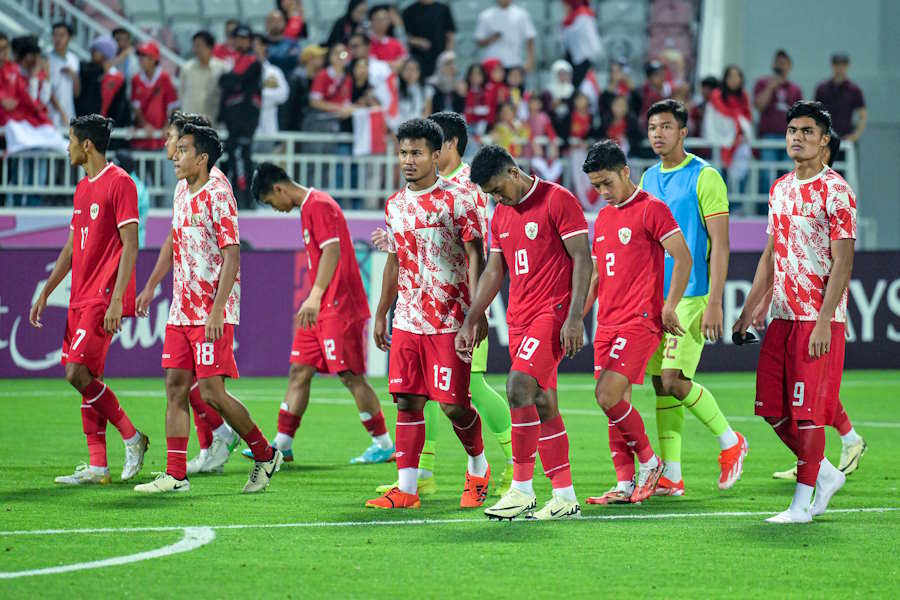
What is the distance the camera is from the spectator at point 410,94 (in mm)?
20344

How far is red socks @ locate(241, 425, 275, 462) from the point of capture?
9086 mm

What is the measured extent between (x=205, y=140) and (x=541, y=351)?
2.58 metres

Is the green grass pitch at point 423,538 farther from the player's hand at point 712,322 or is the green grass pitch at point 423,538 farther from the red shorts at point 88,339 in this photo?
the player's hand at point 712,322

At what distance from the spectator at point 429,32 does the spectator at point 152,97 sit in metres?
3.78

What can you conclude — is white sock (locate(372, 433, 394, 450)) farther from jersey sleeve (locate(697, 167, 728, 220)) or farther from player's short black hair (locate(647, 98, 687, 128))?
player's short black hair (locate(647, 98, 687, 128))

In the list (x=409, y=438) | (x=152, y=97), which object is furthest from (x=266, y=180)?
(x=152, y=97)

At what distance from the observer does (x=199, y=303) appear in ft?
29.7

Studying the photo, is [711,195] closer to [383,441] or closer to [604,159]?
[604,159]

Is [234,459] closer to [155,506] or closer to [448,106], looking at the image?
[155,506]

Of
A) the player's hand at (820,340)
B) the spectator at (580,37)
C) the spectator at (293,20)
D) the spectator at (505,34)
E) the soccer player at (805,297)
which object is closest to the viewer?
the player's hand at (820,340)

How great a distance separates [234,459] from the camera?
1116cm

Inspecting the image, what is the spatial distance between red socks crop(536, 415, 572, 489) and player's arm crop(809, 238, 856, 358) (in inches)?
55.3

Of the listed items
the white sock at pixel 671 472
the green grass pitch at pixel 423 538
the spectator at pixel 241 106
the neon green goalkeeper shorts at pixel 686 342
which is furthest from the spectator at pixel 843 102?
the white sock at pixel 671 472

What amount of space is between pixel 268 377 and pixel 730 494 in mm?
9211
